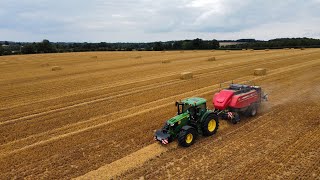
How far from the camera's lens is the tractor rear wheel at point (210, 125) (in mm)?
10211

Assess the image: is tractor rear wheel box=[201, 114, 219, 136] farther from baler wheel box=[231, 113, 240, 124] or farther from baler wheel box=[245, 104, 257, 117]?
baler wheel box=[245, 104, 257, 117]

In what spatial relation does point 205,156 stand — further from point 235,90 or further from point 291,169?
point 235,90

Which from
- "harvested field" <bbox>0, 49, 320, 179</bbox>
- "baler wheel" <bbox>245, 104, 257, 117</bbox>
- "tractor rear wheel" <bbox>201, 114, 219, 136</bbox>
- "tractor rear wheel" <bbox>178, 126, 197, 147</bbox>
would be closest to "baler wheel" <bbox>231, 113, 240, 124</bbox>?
"harvested field" <bbox>0, 49, 320, 179</bbox>

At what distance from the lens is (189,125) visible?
1016cm

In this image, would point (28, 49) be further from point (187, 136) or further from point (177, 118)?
point (187, 136)

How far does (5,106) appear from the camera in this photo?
1591 centimetres

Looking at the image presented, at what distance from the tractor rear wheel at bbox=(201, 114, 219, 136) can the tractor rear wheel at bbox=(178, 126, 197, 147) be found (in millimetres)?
576

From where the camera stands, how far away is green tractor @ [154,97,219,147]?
31.5 feet

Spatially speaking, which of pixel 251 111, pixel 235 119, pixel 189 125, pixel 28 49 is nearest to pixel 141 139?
pixel 189 125

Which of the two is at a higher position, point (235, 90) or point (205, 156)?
point (235, 90)

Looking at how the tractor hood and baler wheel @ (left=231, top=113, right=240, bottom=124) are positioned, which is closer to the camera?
the tractor hood

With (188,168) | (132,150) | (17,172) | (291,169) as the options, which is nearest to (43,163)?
(17,172)

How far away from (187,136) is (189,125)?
2.34ft

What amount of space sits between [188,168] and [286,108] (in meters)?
7.34
